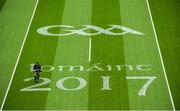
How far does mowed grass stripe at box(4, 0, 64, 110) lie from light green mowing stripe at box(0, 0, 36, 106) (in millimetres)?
515

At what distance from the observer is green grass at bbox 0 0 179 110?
2675cm

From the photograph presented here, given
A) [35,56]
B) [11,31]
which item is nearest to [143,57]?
[35,56]

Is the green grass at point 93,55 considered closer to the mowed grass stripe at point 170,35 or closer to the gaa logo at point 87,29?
the mowed grass stripe at point 170,35

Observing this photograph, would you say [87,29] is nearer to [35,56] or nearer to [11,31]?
[35,56]

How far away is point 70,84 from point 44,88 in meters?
1.57

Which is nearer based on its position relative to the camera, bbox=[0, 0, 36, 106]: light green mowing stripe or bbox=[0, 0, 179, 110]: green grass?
bbox=[0, 0, 179, 110]: green grass

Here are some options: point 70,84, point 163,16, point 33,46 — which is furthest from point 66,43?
point 163,16

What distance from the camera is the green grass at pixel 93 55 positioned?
87.8 feet

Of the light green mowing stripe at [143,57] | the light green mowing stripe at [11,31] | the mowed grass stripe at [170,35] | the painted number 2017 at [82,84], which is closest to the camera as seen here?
the light green mowing stripe at [143,57]

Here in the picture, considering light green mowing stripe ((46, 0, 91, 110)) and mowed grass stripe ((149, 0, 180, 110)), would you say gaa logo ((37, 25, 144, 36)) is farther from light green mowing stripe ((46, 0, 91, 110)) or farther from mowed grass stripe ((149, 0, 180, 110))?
mowed grass stripe ((149, 0, 180, 110))

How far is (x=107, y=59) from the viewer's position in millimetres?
31281

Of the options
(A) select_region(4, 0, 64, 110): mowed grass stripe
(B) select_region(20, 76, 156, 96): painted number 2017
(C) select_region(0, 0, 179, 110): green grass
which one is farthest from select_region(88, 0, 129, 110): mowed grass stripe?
(A) select_region(4, 0, 64, 110): mowed grass stripe

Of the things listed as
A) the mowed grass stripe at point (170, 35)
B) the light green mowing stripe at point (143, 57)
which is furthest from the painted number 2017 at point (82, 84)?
the mowed grass stripe at point (170, 35)

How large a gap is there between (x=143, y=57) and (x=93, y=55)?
130 inches
